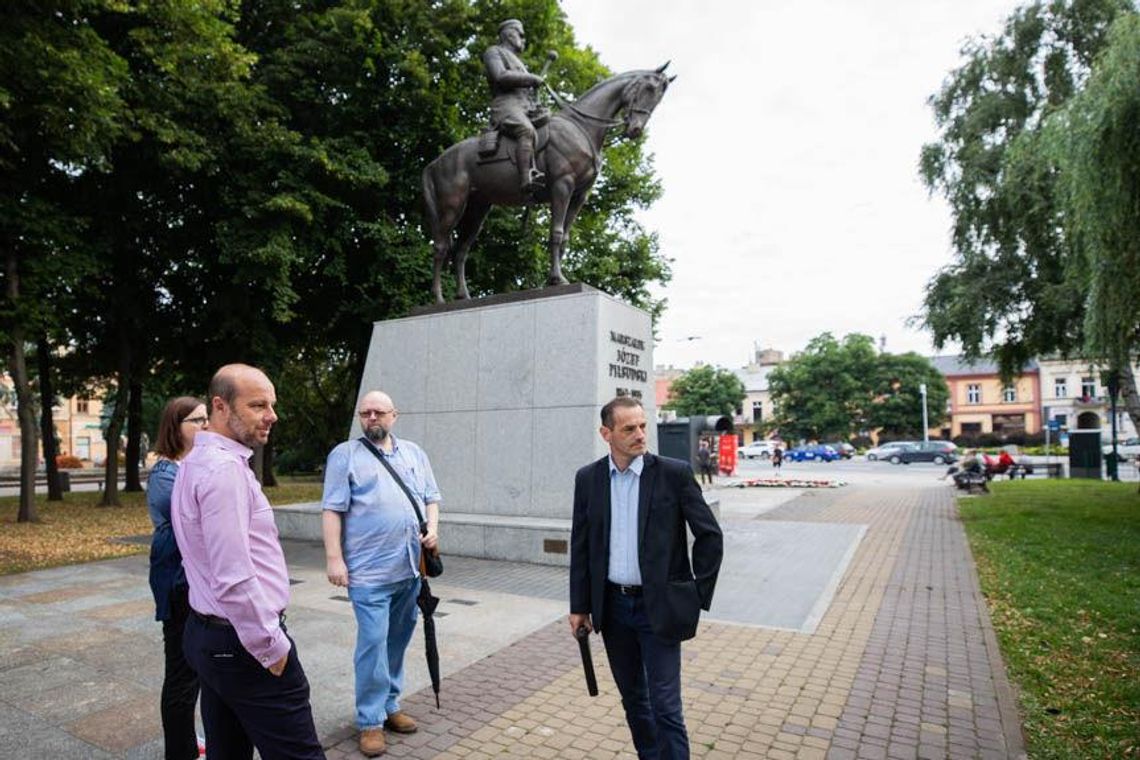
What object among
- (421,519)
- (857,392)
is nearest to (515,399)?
(421,519)

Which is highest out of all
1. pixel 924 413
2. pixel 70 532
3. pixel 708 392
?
pixel 708 392

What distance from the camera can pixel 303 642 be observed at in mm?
5672

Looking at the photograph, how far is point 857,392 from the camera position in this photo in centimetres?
6906

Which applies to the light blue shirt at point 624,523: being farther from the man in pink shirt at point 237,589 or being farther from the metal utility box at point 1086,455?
the metal utility box at point 1086,455

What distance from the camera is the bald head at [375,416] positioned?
409 cm

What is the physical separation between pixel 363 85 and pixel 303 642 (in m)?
14.8

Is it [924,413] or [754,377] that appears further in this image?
[754,377]

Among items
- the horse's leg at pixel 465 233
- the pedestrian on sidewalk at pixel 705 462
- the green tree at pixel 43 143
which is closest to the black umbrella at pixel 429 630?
the horse's leg at pixel 465 233

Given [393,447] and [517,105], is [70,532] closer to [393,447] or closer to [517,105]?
[517,105]

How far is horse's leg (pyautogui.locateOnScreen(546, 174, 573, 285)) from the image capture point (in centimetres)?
987

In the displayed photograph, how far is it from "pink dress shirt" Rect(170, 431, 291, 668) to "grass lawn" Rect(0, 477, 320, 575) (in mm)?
9066

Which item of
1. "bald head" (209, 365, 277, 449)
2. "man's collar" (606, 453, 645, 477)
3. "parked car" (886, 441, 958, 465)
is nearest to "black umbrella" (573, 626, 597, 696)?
"man's collar" (606, 453, 645, 477)

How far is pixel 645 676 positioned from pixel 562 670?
78.5 inches

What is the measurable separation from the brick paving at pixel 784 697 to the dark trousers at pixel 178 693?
782 millimetres
